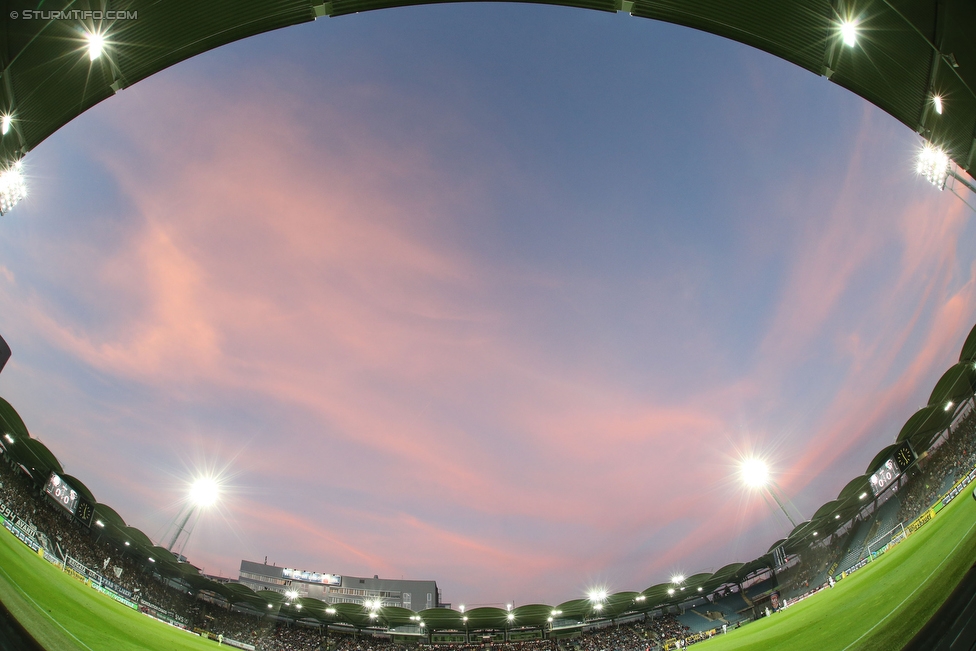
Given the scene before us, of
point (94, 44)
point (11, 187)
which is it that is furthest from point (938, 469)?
point (11, 187)

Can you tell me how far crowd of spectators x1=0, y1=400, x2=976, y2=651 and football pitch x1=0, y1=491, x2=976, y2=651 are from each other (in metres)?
10.3

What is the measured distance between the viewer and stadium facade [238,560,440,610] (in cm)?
7175

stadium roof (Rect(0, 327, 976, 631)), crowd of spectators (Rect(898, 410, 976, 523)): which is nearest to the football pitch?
crowd of spectators (Rect(898, 410, 976, 523))

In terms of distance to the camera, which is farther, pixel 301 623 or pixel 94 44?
pixel 301 623

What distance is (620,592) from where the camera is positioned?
50.8 m

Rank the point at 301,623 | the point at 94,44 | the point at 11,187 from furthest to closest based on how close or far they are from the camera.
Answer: the point at 301,623 < the point at 11,187 < the point at 94,44

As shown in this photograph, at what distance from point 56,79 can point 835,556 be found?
223 ft

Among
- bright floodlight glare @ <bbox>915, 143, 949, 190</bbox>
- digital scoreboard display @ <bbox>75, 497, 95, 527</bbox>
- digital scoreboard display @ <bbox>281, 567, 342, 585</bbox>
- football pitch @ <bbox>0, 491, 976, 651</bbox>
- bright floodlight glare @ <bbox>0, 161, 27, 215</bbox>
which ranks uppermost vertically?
digital scoreboard display @ <bbox>281, 567, 342, 585</bbox>

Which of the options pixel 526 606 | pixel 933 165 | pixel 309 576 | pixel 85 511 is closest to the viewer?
pixel 933 165

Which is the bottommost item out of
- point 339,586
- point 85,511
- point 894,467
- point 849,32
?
point 894,467

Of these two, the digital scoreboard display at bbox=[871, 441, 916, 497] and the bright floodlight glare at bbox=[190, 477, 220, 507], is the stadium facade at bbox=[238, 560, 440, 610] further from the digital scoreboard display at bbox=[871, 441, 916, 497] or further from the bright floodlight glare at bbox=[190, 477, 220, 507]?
the digital scoreboard display at bbox=[871, 441, 916, 497]

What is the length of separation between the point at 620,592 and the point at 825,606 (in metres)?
31.0

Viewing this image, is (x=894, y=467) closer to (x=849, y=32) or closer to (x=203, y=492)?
(x=849, y=32)

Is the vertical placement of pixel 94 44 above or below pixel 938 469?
above
